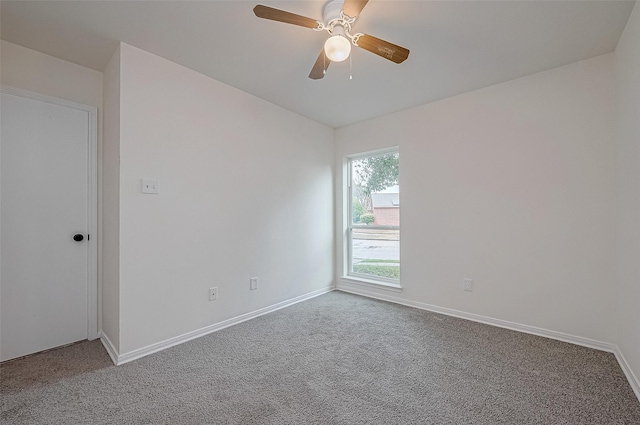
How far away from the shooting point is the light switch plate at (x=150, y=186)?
2.21 m

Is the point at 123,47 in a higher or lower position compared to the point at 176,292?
higher

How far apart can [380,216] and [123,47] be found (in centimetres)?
314

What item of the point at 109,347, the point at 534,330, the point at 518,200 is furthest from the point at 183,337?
the point at 518,200

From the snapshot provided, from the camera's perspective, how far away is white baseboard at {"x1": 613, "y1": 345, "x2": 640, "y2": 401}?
169 centimetres

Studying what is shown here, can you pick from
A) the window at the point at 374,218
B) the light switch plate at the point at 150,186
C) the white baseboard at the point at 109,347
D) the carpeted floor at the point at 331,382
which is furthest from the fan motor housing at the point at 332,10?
the white baseboard at the point at 109,347

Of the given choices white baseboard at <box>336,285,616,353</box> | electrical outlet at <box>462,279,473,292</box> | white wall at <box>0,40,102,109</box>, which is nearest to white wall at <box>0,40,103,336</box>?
white wall at <box>0,40,102,109</box>

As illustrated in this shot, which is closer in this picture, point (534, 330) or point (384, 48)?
point (384, 48)

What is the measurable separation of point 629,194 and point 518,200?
78 cm

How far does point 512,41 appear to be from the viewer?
6.78ft

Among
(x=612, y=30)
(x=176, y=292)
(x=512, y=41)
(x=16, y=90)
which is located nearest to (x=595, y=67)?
(x=612, y=30)

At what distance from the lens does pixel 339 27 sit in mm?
1760

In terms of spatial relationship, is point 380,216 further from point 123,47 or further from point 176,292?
point 123,47

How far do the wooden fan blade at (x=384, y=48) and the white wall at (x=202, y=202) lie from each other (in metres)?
1.58

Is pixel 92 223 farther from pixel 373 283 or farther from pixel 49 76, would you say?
pixel 373 283
